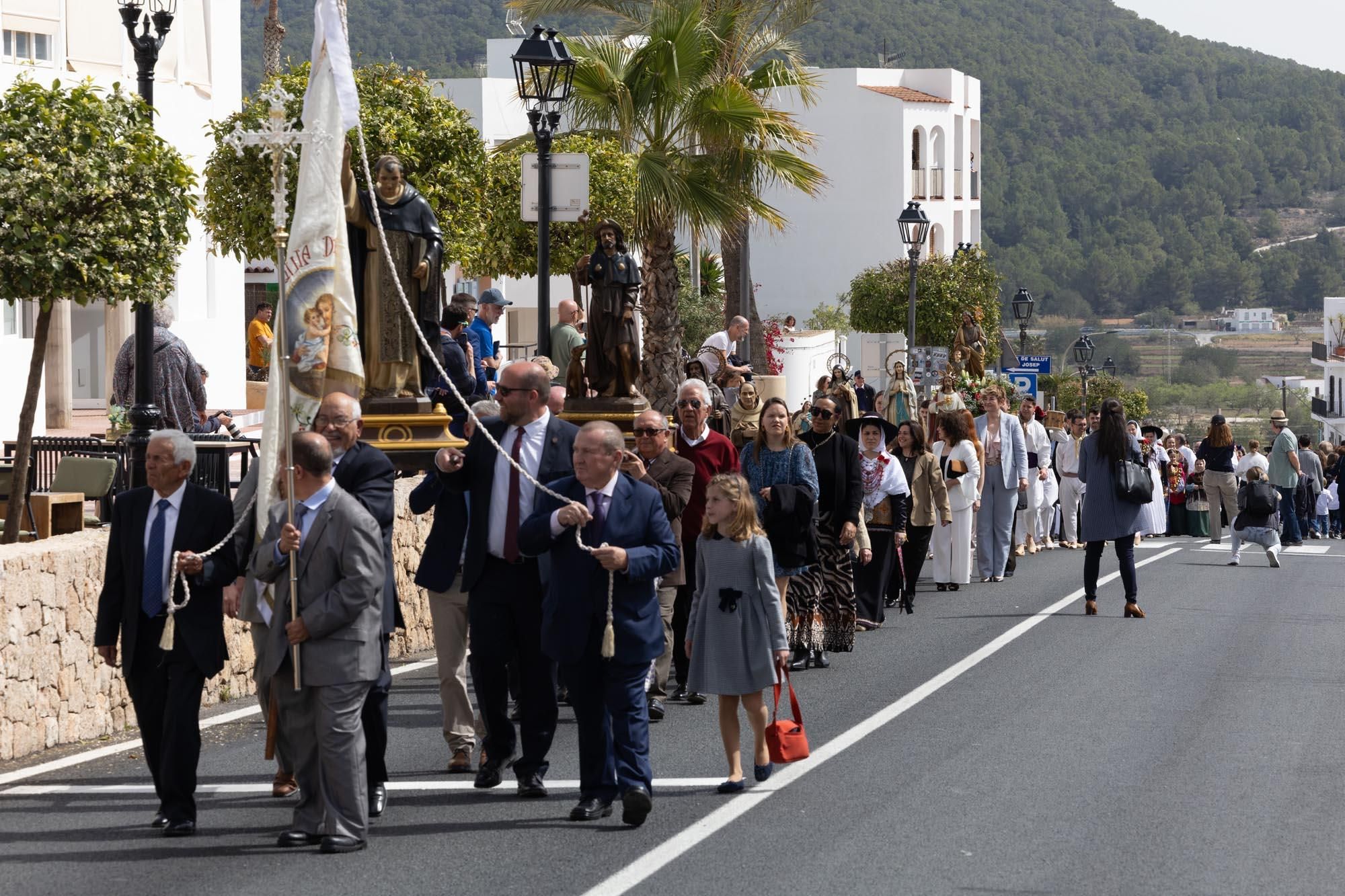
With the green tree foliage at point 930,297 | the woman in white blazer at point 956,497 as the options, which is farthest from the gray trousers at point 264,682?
the green tree foliage at point 930,297

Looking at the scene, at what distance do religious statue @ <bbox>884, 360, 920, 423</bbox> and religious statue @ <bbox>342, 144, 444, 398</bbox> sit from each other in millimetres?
8135

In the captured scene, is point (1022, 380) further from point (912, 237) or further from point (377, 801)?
point (377, 801)

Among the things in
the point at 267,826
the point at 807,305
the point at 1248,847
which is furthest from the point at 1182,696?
the point at 807,305

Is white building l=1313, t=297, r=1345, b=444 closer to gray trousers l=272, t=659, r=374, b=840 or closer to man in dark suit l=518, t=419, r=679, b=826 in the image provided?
man in dark suit l=518, t=419, r=679, b=826

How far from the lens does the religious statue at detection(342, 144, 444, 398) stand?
1361 cm

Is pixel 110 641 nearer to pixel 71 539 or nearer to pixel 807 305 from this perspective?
pixel 71 539

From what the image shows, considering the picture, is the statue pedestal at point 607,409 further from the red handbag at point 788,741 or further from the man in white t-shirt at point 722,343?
the red handbag at point 788,741

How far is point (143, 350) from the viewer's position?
13508 mm

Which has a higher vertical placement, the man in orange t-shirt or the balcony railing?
the balcony railing

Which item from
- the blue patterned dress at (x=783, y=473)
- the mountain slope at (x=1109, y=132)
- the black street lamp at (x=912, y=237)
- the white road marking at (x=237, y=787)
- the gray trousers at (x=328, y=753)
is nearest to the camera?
the gray trousers at (x=328, y=753)

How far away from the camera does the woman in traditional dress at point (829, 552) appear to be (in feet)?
39.9

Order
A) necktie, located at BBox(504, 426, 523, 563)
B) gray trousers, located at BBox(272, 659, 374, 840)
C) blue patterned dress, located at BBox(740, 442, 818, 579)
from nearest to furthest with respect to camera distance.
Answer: gray trousers, located at BBox(272, 659, 374, 840) → necktie, located at BBox(504, 426, 523, 563) → blue patterned dress, located at BBox(740, 442, 818, 579)

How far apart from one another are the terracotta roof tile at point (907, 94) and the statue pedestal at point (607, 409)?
51.4 metres

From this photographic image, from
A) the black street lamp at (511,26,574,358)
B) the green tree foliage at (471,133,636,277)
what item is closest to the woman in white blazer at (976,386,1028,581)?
the black street lamp at (511,26,574,358)
